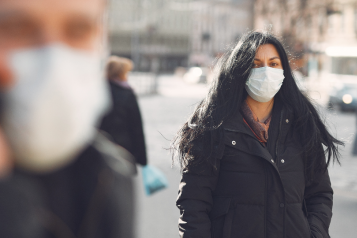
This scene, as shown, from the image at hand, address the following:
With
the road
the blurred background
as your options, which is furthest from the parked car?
the road

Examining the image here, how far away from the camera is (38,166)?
74 centimetres

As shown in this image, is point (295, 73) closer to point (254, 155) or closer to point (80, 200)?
point (254, 155)

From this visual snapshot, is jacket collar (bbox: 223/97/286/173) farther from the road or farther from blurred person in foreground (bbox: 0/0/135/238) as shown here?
blurred person in foreground (bbox: 0/0/135/238)

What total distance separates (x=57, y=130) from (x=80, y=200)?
0.14 m

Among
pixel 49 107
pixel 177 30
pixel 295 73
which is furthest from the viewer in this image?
pixel 177 30

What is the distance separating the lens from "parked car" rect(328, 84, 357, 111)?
20297mm

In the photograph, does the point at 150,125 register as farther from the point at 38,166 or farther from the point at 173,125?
the point at 38,166

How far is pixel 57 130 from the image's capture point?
77 centimetres

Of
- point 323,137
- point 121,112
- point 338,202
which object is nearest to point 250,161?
point 323,137

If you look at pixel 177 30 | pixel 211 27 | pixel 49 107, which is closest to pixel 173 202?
pixel 49 107

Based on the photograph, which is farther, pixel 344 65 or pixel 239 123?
pixel 344 65

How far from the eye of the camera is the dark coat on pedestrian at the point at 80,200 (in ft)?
2.30

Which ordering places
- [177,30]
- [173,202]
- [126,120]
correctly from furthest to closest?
[177,30] → [173,202] → [126,120]

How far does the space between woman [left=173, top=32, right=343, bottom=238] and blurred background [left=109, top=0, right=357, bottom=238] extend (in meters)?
0.31
